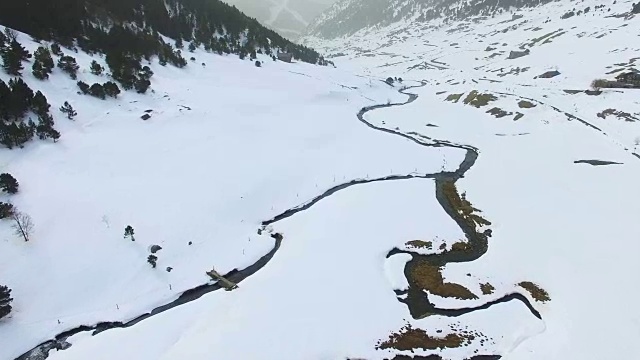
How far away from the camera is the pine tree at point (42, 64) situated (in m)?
65.4

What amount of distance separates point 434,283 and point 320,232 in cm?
1362

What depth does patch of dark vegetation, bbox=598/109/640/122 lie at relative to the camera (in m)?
69.8

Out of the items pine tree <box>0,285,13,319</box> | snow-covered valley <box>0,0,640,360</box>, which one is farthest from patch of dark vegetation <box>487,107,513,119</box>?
pine tree <box>0,285,13,319</box>

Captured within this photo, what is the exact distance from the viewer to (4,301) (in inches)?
1286

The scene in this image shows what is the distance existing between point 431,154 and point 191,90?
5134 cm

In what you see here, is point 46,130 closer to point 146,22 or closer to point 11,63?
point 11,63

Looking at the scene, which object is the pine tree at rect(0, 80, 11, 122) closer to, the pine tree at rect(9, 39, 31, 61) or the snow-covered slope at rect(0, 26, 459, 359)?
the snow-covered slope at rect(0, 26, 459, 359)

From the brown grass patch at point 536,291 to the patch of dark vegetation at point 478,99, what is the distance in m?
68.6

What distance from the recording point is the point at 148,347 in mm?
30672

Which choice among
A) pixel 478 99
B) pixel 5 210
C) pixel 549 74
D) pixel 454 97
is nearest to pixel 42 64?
pixel 5 210

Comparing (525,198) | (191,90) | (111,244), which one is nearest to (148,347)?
(111,244)

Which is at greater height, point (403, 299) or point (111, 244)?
point (111, 244)

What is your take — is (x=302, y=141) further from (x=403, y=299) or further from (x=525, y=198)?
(x=403, y=299)

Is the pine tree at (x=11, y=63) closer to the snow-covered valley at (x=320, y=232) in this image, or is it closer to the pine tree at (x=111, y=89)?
the snow-covered valley at (x=320, y=232)
